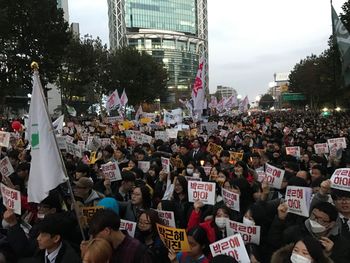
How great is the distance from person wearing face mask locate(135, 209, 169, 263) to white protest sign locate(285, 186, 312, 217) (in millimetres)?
1741

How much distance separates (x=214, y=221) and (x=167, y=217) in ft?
1.88

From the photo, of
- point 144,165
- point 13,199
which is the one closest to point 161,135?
point 144,165

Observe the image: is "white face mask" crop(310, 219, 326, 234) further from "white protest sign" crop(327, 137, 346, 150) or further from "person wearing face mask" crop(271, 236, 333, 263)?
"white protest sign" crop(327, 137, 346, 150)

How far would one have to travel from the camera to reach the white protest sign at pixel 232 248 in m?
4.11

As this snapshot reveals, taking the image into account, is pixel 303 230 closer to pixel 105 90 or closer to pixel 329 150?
pixel 329 150

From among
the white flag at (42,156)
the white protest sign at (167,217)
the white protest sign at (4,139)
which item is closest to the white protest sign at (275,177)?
the white protest sign at (167,217)

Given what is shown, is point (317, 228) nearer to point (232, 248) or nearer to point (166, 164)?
point (232, 248)

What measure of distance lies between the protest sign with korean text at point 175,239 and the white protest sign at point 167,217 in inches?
19.4

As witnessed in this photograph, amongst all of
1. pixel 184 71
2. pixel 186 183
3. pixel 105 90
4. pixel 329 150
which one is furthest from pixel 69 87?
pixel 184 71

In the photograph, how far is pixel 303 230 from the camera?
4.39 meters

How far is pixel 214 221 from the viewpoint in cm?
528

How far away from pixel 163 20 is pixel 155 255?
483 ft

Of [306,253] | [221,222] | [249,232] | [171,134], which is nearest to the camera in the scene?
[306,253]

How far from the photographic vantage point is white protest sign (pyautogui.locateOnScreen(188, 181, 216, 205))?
6203 millimetres
